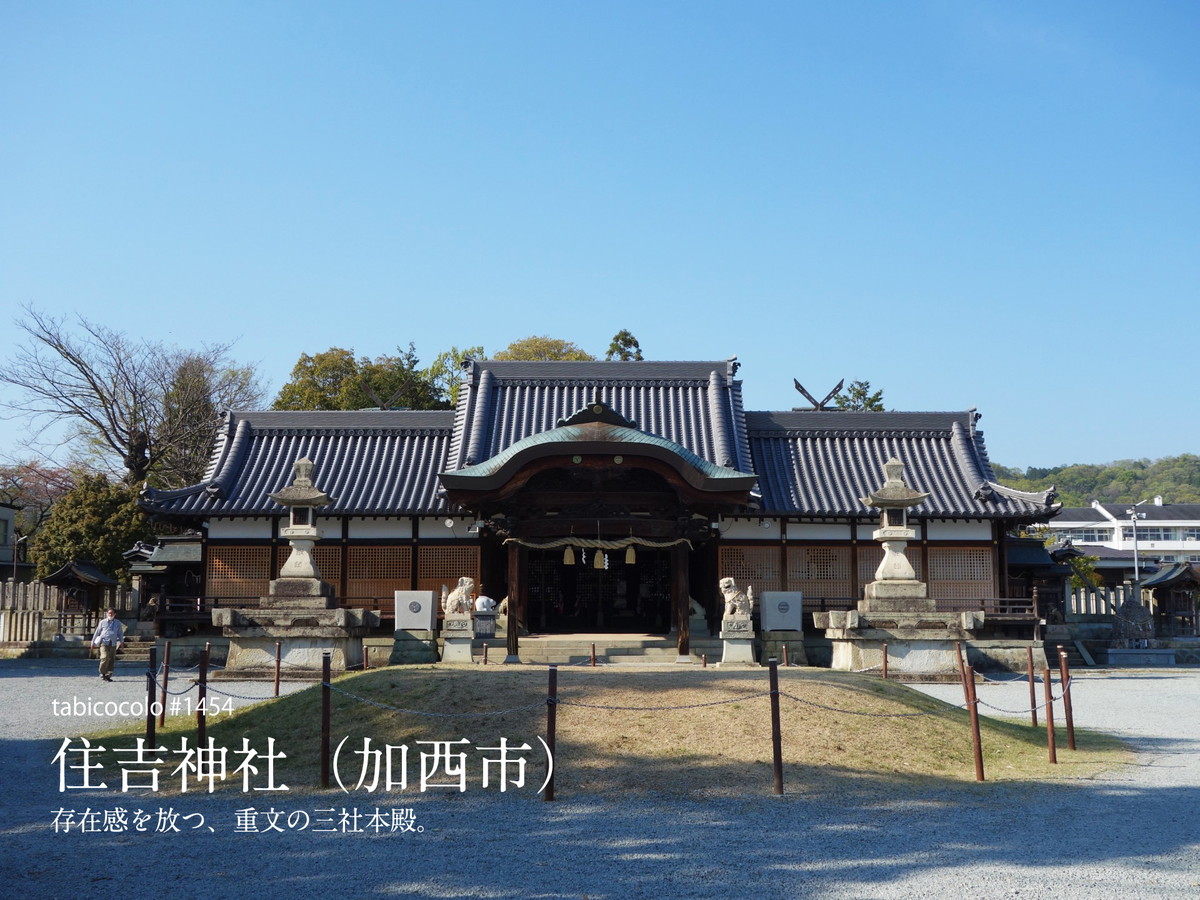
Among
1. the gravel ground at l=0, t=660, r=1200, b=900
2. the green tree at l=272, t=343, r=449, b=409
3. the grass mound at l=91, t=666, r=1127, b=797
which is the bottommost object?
the gravel ground at l=0, t=660, r=1200, b=900

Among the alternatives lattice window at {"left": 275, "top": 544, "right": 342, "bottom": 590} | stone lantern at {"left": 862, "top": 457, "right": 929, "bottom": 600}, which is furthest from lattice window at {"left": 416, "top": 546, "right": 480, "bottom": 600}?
stone lantern at {"left": 862, "top": 457, "right": 929, "bottom": 600}

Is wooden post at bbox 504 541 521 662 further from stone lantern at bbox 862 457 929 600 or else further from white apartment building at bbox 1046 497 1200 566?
white apartment building at bbox 1046 497 1200 566

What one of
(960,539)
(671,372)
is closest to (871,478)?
(960,539)

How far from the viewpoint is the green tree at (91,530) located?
31.9 meters

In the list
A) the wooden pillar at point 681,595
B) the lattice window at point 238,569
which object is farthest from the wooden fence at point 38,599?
the wooden pillar at point 681,595

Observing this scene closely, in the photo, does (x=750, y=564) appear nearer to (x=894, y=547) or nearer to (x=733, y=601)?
(x=733, y=601)

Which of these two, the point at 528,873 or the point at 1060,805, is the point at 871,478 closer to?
the point at 1060,805

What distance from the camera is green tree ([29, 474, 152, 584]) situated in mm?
31891

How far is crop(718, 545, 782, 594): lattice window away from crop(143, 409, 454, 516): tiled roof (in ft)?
24.0

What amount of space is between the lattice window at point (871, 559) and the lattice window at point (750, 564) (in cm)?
207

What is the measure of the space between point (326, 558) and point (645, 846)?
64.0 feet

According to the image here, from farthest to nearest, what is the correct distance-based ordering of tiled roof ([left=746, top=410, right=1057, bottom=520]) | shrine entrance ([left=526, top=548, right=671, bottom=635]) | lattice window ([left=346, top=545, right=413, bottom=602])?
shrine entrance ([left=526, top=548, right=671, bottom=635]), lattice window ([left=346, top=545, right=413, bottom=602]), tiled roof ([left=746, top=410, right=1057, bottom=520])

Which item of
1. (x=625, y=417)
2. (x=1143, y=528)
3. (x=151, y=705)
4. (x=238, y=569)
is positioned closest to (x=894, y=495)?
(x=625, y=417)

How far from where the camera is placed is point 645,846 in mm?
8039
